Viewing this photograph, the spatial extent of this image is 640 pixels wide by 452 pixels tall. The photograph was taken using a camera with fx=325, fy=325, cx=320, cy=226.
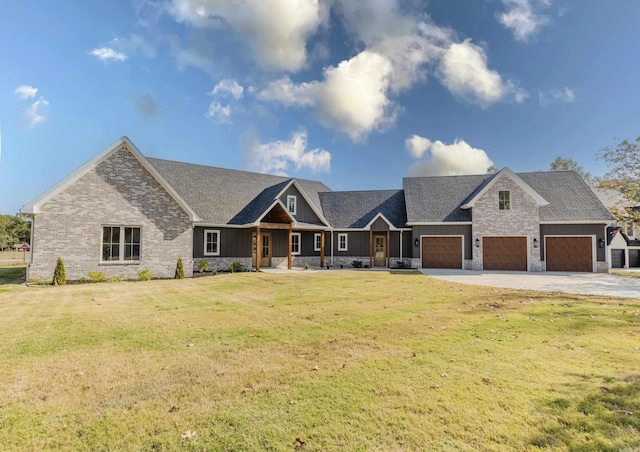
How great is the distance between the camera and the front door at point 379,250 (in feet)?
83.7

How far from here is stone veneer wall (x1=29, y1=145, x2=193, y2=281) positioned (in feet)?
46.9

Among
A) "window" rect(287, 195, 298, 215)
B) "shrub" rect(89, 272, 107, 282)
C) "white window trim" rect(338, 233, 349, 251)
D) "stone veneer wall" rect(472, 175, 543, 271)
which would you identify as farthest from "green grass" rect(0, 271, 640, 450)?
"white window trim" rect(338, 233, 349, 251)

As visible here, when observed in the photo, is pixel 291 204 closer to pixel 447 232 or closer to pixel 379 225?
pixel 379 225

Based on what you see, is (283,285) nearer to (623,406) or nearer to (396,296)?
(396,296)

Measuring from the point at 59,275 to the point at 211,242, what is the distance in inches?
320

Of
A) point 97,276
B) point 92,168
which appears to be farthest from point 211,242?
point 92,168

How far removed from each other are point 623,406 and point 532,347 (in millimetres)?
2117

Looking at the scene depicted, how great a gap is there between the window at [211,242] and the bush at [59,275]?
7.49 meters

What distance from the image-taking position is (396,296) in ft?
36.8

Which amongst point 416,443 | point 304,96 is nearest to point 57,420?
point 416,443

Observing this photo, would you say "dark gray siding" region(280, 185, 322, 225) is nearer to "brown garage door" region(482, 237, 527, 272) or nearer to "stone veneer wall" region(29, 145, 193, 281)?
"stone veneer wall" region(29, 145, 193, 281)

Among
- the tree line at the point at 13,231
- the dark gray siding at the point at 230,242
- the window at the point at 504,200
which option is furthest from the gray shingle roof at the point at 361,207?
the tree line at the point at 13,231

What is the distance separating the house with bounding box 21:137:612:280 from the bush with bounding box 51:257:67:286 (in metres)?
0.47

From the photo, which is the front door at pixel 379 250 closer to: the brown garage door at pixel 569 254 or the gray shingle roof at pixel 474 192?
the gray shingle roof at pixel 474 192
